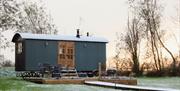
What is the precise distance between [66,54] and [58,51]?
21.7 inches

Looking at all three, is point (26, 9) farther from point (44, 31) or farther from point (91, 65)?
point (91, 65)

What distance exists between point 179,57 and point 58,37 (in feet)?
37.1

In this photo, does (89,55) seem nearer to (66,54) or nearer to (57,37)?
(66,54)

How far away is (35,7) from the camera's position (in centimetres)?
3225

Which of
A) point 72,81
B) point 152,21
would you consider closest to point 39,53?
point 72,81

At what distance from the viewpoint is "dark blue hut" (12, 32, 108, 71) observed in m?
22.1

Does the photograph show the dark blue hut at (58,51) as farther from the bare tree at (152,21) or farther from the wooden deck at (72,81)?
the bare tree at (152,21)

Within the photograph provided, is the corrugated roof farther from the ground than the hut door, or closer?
farther from the ground

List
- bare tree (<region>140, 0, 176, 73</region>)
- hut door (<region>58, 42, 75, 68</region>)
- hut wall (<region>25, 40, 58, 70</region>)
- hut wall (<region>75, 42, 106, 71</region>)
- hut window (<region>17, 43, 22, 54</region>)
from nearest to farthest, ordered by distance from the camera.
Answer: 1. hut wall (<region>25, 40, 58, 70</region>)
2. hut window (<region>17, 43, 22, 54</region>)
3. hut door (<region>58, 42, 75, 68</region>)
4. hut wall (<region>75, 42, 106, 71</region>)
5. bare tree (<region>140, 0, 176, 73</region>)

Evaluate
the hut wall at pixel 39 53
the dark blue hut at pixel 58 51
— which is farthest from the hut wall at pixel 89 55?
the hut wall at pixel 39 53

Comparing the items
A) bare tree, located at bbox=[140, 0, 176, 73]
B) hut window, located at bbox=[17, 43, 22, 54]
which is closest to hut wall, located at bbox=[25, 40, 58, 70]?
hut window, located at bbox=[17, 43, 22, 54]

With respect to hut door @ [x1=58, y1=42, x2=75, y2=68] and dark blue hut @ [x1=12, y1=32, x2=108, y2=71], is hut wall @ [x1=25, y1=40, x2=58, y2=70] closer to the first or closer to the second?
dark blue hut @ [x1=12, y1=32, x2=108, y2=71]

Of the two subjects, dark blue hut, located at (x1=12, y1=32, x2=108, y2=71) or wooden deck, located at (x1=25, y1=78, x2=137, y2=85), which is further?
dark blue hut, located at (x1=12, y1=32, x2=108, y2=71)

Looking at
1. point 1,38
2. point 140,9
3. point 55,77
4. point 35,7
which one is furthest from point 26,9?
point 55,77
